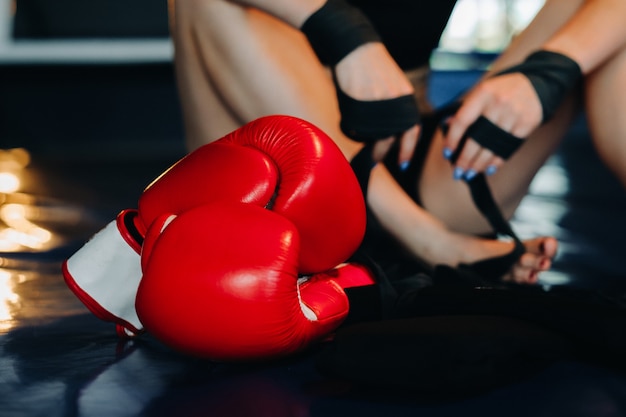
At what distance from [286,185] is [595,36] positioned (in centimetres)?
54

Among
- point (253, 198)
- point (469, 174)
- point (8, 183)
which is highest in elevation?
point (253, 198)

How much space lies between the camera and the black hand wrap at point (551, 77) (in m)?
0.95

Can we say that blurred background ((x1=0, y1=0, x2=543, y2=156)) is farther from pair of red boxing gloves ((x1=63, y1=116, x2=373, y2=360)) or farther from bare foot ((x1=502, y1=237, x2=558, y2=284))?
pair of red boxing gloves ((x1=63, y1=116, x2=373, y2=360))

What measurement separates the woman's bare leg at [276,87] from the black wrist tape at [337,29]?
51 mm

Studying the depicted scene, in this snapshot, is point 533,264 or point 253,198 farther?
point 533,264

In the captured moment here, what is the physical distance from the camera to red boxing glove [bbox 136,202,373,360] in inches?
23.2

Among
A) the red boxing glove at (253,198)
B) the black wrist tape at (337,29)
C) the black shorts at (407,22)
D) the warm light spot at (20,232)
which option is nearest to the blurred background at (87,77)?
the warm light spot at (20,232)

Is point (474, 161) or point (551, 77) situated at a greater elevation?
point (551, 77)

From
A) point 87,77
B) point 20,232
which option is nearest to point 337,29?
point 20,232

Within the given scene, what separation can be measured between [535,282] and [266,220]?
545mm

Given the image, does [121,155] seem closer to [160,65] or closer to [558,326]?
[160,65]

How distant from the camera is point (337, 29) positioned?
3.08 feet

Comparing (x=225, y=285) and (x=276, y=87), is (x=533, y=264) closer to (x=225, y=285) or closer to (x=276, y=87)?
(x=276, y=87)

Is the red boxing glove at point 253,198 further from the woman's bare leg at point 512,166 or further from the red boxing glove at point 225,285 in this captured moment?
the woman's bare leg at point 512,166
